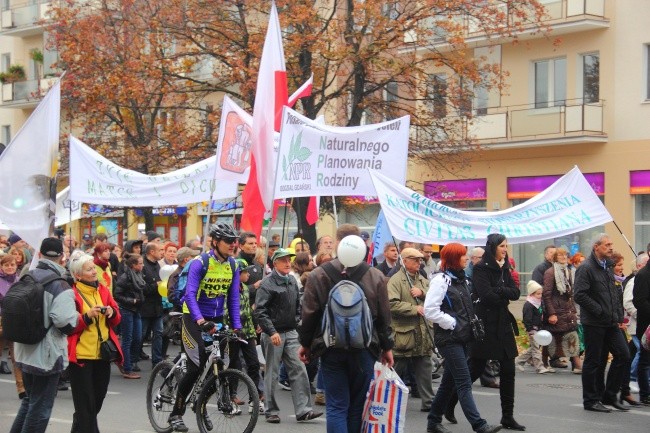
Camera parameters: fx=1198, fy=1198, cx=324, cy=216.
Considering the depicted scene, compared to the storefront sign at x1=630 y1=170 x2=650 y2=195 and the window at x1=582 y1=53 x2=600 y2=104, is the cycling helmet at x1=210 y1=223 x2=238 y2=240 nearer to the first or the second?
the storefront sign at x1=630 y1=170 x2=650 y2=195

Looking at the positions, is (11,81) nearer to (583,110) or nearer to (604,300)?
(583,110)

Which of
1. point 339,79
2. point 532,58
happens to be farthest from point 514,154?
point 339,79

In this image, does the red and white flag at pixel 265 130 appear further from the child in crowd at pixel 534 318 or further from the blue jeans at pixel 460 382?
the blue jeans at pixel 460 382

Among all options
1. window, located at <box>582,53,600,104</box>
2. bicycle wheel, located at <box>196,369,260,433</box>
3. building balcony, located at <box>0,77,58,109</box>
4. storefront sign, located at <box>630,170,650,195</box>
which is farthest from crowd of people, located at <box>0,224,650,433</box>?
building balcony, located at <box>0,77,58,109</box>

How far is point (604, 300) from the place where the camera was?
12234mm

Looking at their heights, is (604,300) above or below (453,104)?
below

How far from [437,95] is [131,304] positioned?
505 inches

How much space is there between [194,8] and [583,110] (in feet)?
35.7

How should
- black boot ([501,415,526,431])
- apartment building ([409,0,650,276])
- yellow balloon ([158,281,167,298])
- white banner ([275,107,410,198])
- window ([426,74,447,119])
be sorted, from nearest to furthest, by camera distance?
black boot ([501,415,526,431]) < white banner ([275,107,410,198]) < yellow balloon ([158,281,167,298]) < window ([426,74,447,119]) < apartment building ([409,0,650,276])

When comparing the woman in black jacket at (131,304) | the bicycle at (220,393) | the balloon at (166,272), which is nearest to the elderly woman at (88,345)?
the bicycle at (220,393)

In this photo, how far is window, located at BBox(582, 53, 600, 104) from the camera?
3141cm

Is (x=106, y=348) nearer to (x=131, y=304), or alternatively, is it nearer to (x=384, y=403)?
(x=384, y=403)

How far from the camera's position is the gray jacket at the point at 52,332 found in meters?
8.91

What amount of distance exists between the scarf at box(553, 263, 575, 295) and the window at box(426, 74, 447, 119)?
1004 centimetres
